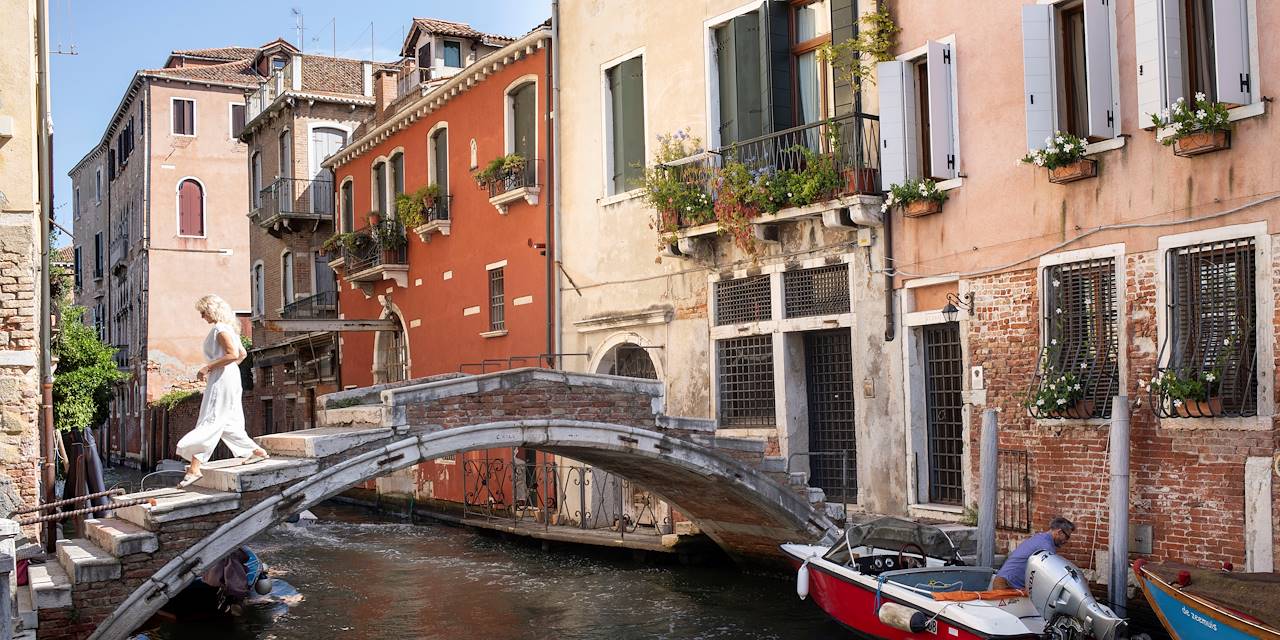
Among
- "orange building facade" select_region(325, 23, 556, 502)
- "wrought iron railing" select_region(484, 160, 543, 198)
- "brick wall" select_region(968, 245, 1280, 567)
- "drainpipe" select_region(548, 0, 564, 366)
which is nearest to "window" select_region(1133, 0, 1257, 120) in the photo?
"brick wall" select_region(968, 245, 1280, 567)

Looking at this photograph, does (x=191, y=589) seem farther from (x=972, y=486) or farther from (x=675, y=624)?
(x=972, y=486)

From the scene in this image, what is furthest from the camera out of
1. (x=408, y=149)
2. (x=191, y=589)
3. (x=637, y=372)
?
(x=408, y=149)

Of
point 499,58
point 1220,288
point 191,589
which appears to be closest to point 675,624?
point 191,589

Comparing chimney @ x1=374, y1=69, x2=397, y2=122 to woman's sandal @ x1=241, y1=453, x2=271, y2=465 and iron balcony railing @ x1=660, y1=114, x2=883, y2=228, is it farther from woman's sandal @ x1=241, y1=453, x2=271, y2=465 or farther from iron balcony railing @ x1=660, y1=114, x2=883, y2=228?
woman's sandal @ x1=241, y1=453, x2=271, y2=465

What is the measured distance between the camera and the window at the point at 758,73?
40.5 ft

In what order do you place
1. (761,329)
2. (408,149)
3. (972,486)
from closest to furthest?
(972,486), (761,329), (408,149)

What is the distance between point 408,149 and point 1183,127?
13256 millimetres

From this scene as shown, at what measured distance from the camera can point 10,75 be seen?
10.7 m

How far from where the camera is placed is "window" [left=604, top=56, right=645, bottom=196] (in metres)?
14.5

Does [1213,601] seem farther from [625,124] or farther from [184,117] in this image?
[184,117]

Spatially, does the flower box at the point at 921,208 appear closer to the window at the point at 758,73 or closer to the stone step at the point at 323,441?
the window at the point at 758,73

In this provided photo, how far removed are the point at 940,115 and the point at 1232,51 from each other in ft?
8.48

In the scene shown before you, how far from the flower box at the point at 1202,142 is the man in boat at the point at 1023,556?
257 cm

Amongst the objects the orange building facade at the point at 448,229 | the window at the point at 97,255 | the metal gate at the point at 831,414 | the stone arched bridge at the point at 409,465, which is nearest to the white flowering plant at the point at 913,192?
the metal gate at the point at 831,414
